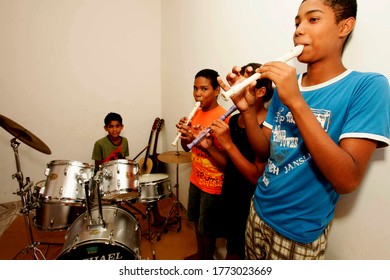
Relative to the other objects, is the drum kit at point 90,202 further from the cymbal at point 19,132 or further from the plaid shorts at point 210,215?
the plaid shorts at point 210,215

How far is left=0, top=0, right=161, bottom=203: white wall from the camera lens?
2588 mm

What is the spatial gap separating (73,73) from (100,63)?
35 cm

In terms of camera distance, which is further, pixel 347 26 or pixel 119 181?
pixel 119 181

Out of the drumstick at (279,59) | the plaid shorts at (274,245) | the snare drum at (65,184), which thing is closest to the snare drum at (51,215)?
the snare drum at (65,184)

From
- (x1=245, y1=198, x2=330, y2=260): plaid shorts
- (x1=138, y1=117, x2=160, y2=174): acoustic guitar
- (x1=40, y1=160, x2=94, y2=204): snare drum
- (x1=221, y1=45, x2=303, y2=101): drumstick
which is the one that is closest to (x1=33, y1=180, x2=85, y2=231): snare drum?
(x1=40, y1=160, x2=94, y2=204): snare drum

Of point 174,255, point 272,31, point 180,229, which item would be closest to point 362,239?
point 272,31

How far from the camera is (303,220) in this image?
0.81m

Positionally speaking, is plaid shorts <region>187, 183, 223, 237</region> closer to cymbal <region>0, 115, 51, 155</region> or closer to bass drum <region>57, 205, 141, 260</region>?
bass drum <region>57, 205, 141, 260</region>

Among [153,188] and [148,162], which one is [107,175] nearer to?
[153,188]

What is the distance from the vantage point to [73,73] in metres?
2.84

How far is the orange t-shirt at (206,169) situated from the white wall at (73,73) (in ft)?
5.94

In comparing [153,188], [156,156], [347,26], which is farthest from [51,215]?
[347,26]

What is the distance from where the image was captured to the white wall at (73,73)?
8.49 feet

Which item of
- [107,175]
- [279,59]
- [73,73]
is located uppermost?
[73,73]
